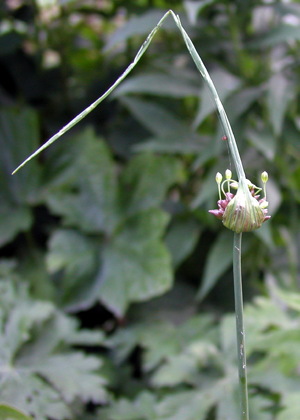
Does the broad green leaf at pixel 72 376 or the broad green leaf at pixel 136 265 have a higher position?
the broad green leaf at pixel 136 265

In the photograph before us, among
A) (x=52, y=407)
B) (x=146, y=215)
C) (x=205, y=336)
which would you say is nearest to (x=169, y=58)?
(x=146, y=215)

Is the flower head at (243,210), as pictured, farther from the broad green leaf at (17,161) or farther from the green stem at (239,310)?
the broad green leaf at (17,161)

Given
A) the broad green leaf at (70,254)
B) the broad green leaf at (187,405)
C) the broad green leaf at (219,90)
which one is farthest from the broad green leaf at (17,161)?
the broad green leaf at (187,405)

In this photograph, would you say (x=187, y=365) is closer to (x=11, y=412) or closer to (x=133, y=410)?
(x=133, y=410)

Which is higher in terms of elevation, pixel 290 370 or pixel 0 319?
pixel 0 319

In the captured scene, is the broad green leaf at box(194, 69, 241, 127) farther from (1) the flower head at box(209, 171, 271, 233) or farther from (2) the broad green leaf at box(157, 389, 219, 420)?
(1) the flower head at box(209, 171, 271, 233)

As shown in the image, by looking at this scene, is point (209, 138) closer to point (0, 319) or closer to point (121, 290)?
point (121, 290)
